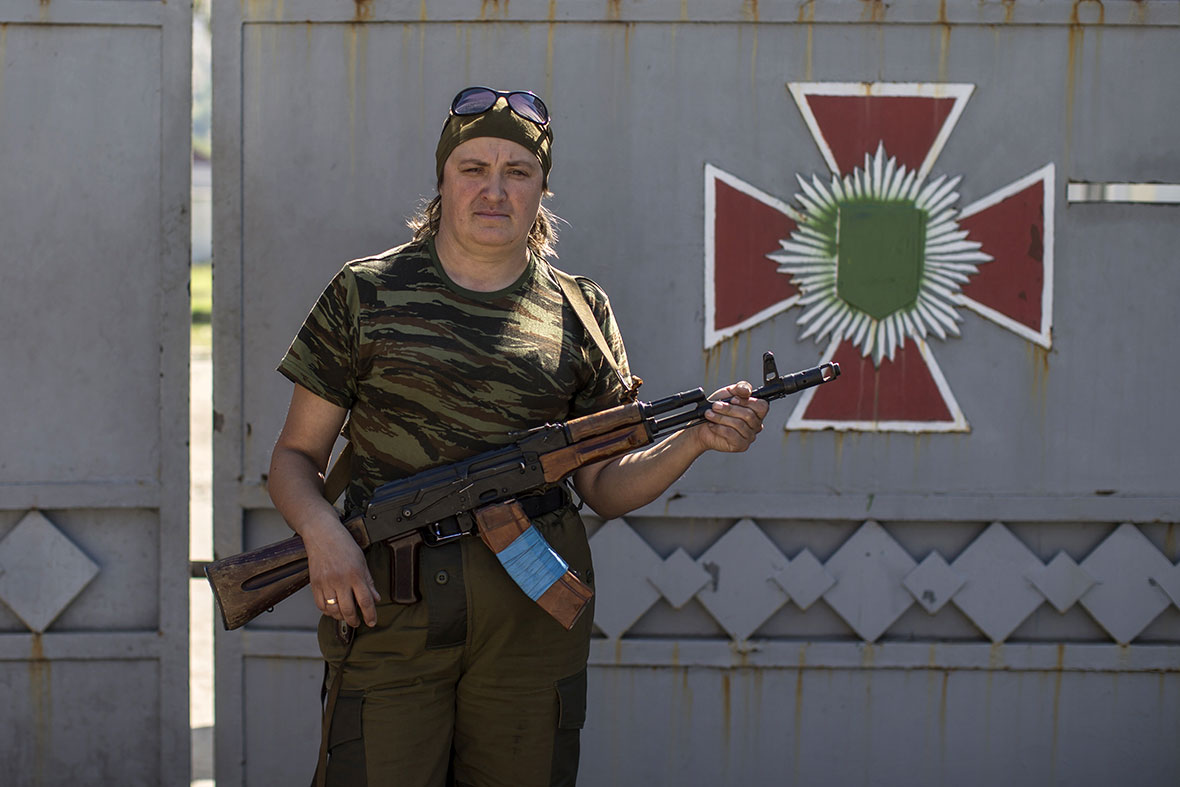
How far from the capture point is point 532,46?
3166mm

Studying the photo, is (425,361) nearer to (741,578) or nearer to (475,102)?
(475,102)

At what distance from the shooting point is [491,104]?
2.27m

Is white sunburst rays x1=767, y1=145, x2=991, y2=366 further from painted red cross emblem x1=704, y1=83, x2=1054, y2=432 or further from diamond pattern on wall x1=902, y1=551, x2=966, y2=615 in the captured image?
diamond pattern on wall x1=902, y1=551, x2=966, y2=615

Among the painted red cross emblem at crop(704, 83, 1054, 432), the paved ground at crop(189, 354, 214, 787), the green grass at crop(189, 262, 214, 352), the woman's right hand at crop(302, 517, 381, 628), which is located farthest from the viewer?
the green grass at crop(189, 262, 214, 352)

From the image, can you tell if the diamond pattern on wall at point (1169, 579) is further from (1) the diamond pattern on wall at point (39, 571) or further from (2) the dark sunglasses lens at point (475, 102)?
(1) the diamond pattern on wall at point (39, 571)

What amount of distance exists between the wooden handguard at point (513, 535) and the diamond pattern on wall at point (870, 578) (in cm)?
120

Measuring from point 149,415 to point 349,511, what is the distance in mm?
1154

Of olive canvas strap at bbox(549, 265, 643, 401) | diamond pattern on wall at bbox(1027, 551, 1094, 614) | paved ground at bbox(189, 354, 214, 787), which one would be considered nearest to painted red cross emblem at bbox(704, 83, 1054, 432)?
diamond pattern on wall at bbox(1027, 551, 1094, 614)

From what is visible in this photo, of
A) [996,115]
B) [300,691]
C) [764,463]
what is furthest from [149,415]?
[996,115]

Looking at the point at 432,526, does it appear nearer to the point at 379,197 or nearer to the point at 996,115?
the point at 379,197

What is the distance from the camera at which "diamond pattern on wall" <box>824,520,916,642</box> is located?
3227mm

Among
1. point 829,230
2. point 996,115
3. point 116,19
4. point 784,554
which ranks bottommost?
point 784,554

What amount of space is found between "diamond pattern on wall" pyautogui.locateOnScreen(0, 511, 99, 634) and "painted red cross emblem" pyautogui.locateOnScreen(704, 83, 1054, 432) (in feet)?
5.98

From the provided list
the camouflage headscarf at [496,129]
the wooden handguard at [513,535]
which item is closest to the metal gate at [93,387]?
the camouflage headscarf at [496,129]
